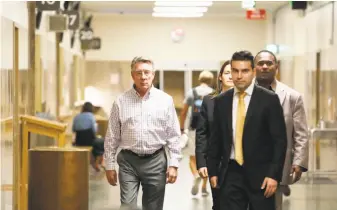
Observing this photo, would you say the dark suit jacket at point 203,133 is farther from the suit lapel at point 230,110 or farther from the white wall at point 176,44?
the white wall at point 176,44

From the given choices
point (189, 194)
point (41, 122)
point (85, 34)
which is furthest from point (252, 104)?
point (85, 34)

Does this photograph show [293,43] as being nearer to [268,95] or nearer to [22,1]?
[22,1]

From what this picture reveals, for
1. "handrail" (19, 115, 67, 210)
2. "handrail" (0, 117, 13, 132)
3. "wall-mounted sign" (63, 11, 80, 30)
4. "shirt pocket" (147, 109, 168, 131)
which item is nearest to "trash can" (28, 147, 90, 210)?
"handrail" (19, 115, 67, 210)

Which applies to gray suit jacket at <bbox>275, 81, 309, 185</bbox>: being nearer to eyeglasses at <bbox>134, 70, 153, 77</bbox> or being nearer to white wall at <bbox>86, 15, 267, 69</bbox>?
eyeglasses at <bbox>134, 70, 153, 77</bbox>

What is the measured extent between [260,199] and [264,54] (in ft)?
4.72

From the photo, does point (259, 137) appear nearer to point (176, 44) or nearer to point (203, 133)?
point (203, 133)

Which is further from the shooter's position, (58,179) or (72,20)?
(72,20)

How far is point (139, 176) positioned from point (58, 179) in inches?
82.4

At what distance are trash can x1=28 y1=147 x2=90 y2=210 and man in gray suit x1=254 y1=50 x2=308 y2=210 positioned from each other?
8.05 feet

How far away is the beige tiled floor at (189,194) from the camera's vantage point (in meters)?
7.79

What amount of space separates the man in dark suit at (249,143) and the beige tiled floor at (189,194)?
2.66 m

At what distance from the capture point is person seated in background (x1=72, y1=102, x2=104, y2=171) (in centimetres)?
1537

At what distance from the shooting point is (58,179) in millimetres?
8266

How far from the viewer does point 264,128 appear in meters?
5.52
